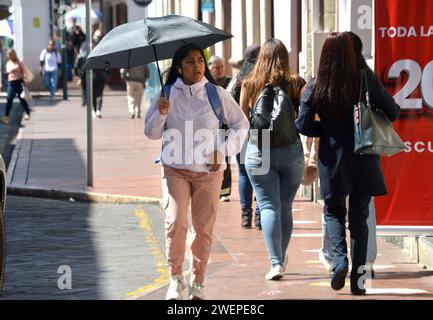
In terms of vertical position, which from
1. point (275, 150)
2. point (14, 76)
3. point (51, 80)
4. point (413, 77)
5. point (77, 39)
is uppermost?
point (413, 77)

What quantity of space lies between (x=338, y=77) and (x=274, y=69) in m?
1.18

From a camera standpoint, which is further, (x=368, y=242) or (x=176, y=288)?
(x=368, y=242)

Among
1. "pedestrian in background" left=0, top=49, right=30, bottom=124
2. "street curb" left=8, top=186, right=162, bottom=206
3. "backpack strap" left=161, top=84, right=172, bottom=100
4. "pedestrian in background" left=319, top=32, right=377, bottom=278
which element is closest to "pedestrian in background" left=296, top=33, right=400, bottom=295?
"pedestrian in background" left=319, top=32, right=377, bottom=278

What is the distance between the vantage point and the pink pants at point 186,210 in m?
8.87

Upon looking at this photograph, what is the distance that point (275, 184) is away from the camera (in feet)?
33.1

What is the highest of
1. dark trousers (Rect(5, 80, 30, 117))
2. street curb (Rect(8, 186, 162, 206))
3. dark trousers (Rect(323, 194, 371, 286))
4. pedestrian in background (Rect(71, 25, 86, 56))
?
dark trousers (Rect(323, 194, 371, 286))

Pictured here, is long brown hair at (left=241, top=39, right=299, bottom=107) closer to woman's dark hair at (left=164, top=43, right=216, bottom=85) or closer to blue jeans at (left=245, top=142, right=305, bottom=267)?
blue jeans at (left=245, top=142, right=305, bottom=267)

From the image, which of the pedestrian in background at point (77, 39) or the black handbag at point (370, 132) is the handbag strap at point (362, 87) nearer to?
the black handbag at point (370, 132)

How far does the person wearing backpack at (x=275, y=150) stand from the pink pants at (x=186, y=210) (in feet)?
3.74

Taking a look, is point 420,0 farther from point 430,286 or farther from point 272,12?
point 272,12

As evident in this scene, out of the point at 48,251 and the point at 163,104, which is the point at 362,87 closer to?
the point at 163,104

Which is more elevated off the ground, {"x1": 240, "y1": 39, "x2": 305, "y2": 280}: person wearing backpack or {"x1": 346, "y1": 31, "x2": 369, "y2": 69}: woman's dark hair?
{"x1": 346, "y1": 31, "x2": 369, "y2": 69}: woman's dark hair

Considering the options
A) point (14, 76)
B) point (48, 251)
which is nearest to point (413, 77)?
point (48, 251)

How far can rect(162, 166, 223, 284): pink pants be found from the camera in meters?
8.87
